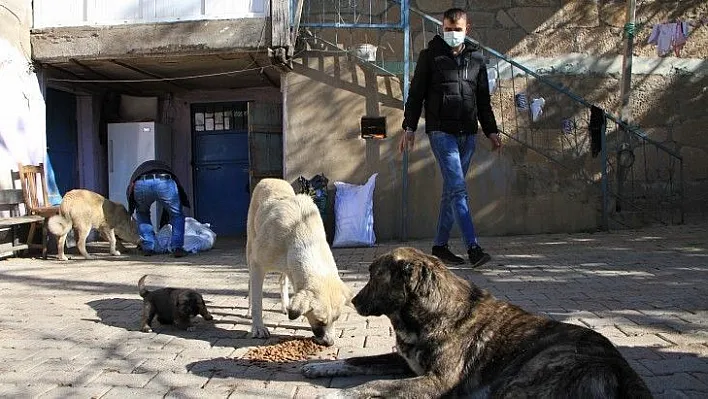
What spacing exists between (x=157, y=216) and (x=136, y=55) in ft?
10.8

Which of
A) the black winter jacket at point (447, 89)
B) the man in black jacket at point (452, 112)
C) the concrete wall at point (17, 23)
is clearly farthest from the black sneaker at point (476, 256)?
the concrete wall at point (17, 23)

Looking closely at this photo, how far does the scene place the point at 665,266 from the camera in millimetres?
5922

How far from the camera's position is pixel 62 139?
11.0m

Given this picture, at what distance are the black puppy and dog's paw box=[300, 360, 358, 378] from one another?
140 cm

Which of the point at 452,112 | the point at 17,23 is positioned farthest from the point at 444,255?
the point at 17,23

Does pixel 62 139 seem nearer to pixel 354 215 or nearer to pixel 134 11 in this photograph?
pixel 134 11

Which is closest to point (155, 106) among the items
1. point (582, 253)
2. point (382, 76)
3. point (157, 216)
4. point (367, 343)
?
point (157, 216)

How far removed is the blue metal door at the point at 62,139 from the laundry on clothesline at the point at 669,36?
33.3 ft

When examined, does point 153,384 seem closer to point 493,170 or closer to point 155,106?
point 493,170

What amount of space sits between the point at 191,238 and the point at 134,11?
11.7 ft

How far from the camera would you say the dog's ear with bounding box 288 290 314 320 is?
3.32 metres

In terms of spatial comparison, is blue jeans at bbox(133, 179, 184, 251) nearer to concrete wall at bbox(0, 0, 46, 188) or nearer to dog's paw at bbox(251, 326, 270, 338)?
concrete wall at bbox(0, 0, 46, 188)

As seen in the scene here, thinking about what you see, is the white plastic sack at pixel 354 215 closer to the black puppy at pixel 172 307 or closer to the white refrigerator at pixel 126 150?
the white refrigerator at pixel 126 150

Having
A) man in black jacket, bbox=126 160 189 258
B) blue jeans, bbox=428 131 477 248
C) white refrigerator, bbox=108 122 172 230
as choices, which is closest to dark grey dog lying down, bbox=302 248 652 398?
blue jeans, bbox=428 131 477 248
